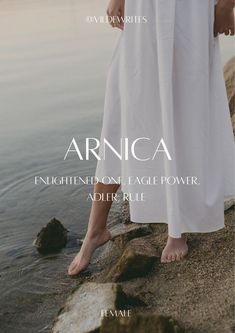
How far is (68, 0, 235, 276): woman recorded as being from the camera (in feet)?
8.43

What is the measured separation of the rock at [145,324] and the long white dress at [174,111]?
2.08ft

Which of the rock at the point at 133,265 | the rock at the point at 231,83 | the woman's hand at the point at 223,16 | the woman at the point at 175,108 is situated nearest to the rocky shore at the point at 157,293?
the rock at the point at 133,265

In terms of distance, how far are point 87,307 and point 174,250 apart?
20.8 inches

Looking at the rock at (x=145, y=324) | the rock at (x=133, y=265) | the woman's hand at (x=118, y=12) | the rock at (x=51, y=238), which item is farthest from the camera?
the rock at (x=51, y=238)

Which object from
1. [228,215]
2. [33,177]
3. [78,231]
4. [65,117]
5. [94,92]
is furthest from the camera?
[94,92]

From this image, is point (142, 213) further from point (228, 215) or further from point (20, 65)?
point (20, 65)

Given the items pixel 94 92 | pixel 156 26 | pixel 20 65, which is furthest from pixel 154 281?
pixel 20 65

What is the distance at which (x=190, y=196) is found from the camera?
2750mm

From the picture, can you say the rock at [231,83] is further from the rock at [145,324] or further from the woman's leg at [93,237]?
the rock at [145,324]

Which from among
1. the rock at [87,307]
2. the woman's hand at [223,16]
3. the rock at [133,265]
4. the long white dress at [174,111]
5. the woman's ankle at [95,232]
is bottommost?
the rock at [87,307]

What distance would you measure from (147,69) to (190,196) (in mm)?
592

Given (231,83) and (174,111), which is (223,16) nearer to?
(174,111)

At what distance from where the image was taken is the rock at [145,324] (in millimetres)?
2088

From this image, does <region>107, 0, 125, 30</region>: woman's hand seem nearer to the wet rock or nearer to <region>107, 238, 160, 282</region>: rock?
<region>107, 238, 160, 282</region>: rock
